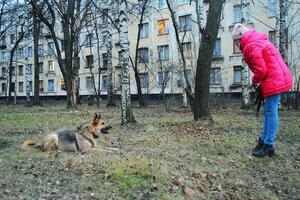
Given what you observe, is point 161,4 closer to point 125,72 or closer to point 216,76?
point 216,76

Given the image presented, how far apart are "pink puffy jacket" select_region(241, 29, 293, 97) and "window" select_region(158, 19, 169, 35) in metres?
41.1

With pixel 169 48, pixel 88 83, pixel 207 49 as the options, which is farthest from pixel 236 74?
pixel 207 49

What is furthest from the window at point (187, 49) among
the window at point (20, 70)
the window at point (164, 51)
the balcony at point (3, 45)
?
the window at point (20, 70)

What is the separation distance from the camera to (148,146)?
928cm

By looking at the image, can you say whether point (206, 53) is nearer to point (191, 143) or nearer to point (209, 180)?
point (191, 143)

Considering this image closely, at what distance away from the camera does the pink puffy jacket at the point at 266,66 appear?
290 inches

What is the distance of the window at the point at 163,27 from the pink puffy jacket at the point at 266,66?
41.1 m

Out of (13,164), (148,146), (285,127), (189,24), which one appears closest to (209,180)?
(148,146)

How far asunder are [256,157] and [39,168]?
4.07 meters

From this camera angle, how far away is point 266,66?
7.43 m

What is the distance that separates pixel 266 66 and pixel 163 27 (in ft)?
138

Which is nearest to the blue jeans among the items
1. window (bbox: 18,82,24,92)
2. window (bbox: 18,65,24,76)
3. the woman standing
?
the woman standing

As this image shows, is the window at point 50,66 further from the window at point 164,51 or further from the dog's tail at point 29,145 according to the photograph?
the dog's tail at point 29,145

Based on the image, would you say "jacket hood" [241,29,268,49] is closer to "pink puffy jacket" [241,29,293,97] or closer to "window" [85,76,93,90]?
"pink puffy jacket" [241,29,293,97]
